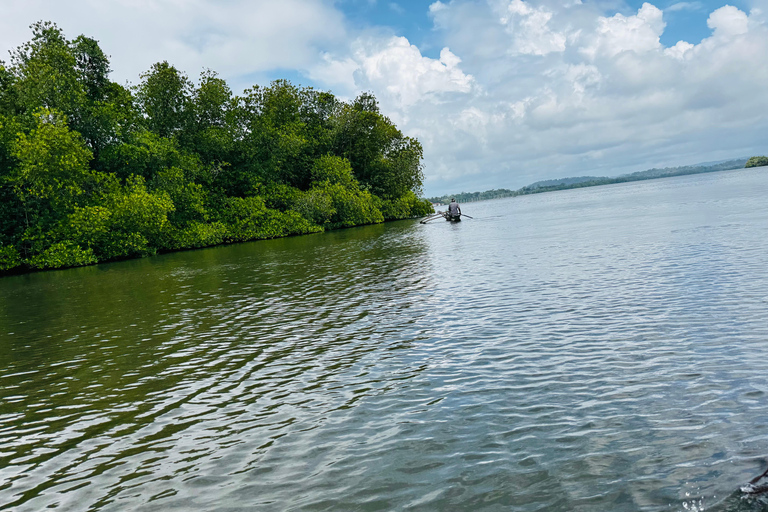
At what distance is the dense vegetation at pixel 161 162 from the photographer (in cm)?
5031

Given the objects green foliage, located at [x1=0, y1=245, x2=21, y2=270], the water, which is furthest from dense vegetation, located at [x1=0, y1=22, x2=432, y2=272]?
the water

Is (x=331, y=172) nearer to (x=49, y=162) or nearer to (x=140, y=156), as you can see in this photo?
(x=140, y=156)

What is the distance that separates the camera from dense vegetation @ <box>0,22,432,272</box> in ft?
165

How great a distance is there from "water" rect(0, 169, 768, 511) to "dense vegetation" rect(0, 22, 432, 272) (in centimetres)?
3504

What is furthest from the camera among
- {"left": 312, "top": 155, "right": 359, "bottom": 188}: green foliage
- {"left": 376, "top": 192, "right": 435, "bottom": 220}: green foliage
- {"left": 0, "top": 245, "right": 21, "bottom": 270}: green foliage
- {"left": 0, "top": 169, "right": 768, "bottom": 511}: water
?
{"left": 376, "top": 192, "right": 435, "bottom": 220}: green foliage

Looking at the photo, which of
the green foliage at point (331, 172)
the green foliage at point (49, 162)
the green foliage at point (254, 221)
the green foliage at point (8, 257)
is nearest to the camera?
the green foliage at point (8, 257)

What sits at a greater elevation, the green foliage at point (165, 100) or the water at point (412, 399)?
the green foliage at point (165, 100)

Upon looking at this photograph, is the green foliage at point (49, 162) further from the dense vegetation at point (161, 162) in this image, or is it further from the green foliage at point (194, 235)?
the green foliage at point (194, 235)

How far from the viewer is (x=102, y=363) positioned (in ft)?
45.0

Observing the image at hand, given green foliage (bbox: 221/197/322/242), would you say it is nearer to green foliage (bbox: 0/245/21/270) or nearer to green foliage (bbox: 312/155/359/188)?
green foliage (bbox: 312/155/359/188)

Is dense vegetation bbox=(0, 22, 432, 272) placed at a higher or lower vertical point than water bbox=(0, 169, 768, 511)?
higher

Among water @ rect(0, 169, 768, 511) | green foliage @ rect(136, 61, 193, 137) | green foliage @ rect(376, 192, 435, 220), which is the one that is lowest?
water @ rect(0, 169, 768, 511)

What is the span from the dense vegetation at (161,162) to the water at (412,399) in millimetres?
35041

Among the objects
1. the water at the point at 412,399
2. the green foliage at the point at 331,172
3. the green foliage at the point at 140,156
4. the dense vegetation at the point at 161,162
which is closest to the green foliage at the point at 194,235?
the dense vegetation at the point at 161,162
